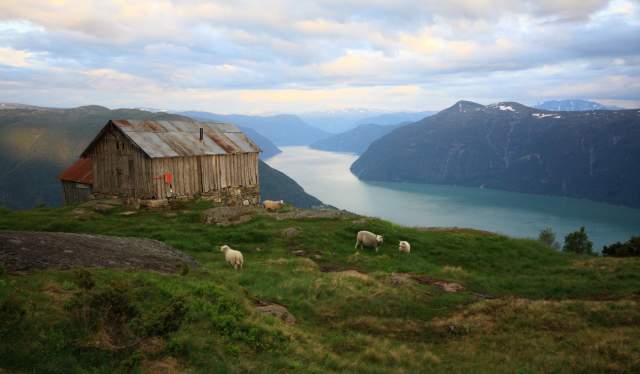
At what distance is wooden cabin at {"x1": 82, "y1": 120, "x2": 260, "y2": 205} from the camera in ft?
121

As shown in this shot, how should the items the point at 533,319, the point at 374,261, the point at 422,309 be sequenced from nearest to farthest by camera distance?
the point at 533,319 < the point at 422,309 < the point at 374,261

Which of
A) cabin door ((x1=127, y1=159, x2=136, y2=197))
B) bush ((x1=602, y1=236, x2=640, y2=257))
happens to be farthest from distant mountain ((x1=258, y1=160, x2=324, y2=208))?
bush ((x1=602, y1=236, x2=640, y2=257))

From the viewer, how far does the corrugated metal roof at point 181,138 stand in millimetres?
37312

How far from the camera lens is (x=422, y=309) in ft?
53.2

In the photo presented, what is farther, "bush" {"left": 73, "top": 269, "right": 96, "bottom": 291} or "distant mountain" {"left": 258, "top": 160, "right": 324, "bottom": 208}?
"distant mountain" {"left": 258, "top": 160, "right": 324, "bottom": 208}

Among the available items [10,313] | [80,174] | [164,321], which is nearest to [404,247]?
[164,321]

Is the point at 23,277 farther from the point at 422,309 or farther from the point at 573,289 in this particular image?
the point at 573,289

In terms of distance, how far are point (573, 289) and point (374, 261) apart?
30.5 ft

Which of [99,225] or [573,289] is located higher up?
[99,225]

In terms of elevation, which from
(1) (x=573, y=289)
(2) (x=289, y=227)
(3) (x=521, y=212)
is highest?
(2) (x=289, y=227)

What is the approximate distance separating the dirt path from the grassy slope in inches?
46.6

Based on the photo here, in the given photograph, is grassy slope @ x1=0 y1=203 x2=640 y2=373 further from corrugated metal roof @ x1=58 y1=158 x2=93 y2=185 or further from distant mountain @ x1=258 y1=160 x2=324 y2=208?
distant mountain @ x1=258 y1=160 x2=324 y2=208

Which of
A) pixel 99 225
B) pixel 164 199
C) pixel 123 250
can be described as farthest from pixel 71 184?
pixel 123 250

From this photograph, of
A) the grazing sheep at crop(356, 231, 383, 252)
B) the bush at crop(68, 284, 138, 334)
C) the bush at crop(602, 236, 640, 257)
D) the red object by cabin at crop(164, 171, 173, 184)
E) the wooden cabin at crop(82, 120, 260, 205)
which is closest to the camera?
the bush at crop(68, 284, 138, 334)
